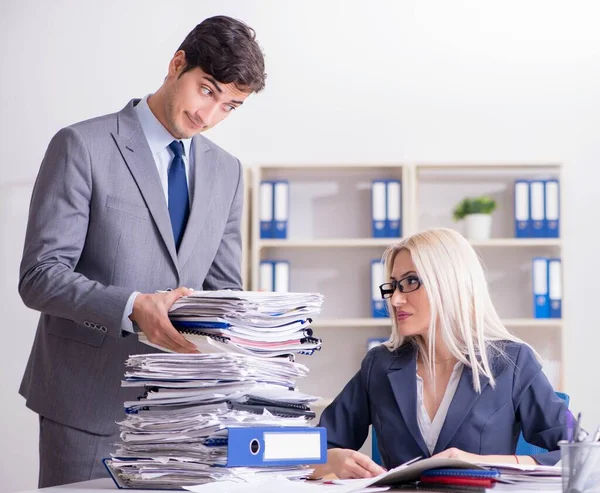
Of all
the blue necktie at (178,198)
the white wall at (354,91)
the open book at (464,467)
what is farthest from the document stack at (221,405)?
the white wall at (354,91)

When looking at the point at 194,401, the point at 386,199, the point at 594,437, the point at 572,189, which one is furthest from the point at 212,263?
the point at 572,189

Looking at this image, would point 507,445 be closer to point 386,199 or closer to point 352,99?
point 386,199

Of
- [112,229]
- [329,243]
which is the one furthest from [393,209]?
[112,229]

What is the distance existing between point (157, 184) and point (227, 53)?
319 millimetres

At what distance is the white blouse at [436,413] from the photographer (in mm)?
1994

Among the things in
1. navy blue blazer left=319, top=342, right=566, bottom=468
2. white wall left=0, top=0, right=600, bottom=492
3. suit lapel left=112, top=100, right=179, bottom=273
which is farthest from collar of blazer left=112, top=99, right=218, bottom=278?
white wall left=0, top=0, right=600, bottom=492

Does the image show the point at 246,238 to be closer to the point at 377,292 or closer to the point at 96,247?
the point at 377,292

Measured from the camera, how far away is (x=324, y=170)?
4520 mm

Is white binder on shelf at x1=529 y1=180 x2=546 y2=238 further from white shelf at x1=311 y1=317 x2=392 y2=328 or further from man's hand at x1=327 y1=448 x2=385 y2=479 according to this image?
man's hand at x1=327 y1=448 x2=385 y2=479

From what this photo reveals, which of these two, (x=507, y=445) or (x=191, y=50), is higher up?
(x=191, y=50)

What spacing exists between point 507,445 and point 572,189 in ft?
8.93

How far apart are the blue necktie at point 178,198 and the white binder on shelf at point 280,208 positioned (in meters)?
2.33

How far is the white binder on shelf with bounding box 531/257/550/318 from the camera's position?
4.10 metres

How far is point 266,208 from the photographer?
4.21 m
